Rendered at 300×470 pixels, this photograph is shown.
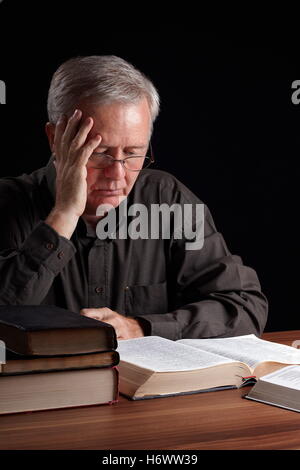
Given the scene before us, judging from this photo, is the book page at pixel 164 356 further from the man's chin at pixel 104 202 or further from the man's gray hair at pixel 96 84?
the man's gray hair at pixel 96 84

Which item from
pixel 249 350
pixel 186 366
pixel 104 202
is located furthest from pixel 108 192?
pixel 186 366

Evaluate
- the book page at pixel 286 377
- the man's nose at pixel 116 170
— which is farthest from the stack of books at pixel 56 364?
the man's nose at pixel 116 170

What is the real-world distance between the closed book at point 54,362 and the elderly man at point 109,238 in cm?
50

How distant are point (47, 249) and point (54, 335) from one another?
640 millimetres

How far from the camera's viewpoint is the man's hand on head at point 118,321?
1.52 meters

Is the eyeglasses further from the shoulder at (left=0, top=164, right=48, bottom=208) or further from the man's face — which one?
the shoulder at (left=0, top=164, right=48, bottom=208)

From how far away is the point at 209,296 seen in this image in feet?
6.19

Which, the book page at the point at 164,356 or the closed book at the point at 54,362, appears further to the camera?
the book page at the point at 164,356

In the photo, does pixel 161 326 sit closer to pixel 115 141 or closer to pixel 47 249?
pixel 47 249

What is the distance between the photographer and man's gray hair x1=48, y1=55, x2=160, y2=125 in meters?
1.86

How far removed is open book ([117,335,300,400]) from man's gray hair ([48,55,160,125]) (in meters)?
0.79

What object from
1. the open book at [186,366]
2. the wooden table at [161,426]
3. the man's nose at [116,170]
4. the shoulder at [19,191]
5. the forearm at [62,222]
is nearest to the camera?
the wooden table at [161,426]
